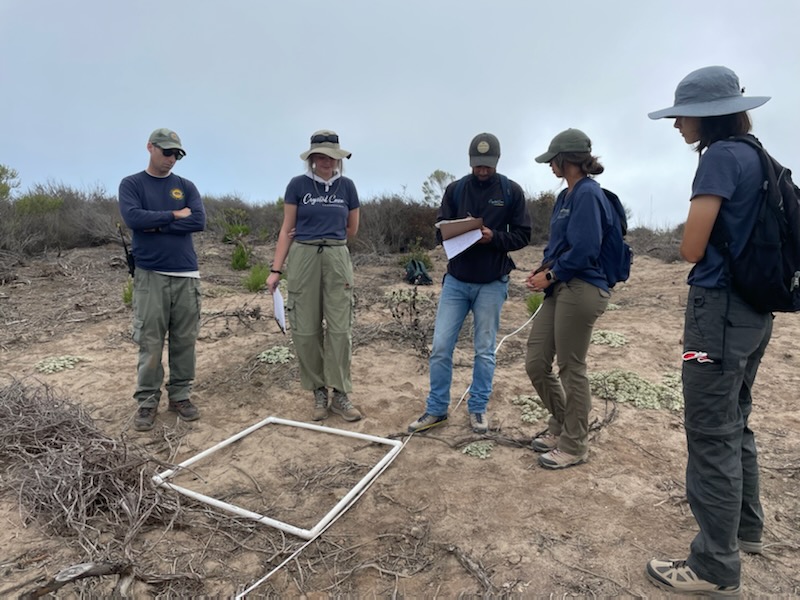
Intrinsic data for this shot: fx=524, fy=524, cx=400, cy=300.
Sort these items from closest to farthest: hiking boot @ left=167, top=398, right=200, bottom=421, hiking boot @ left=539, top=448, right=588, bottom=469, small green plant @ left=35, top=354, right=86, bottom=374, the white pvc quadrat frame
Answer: the white pvc quadrat frame
hiking boot @ left=539, top=448, right=588, bottom=469
hiking boot @ left=167, top=398, right=200, bottom=421
small green plant @ left=35, top=354, right=86, bottom=374

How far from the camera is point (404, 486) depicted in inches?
116

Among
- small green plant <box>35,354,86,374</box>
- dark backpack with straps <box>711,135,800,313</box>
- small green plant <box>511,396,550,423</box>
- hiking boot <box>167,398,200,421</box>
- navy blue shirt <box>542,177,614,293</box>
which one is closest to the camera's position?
dark backpack with straps <box>711,135,800,313</box>

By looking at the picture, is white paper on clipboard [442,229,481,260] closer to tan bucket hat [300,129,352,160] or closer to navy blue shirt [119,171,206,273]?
tan bucket hat [300,129,352,160]

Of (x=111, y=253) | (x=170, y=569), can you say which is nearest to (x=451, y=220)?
(x=170, y=569)

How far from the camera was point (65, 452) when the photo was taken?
279 cm

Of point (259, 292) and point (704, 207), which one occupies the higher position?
point (704, 207)

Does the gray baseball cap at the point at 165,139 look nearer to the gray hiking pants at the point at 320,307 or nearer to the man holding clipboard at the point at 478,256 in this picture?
the gray hiking pants at the point at 320,307

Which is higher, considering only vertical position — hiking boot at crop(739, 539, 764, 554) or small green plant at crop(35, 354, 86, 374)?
small green plant at crop(35, 354, 86, 374)

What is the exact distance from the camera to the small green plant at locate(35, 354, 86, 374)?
4.83 meters

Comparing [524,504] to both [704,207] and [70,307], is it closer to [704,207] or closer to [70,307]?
[704,207]

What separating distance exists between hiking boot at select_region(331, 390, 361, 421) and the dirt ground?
0.38 feet

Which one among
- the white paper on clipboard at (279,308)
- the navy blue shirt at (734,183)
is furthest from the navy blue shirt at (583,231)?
the white paper on clipboard at (279,308)

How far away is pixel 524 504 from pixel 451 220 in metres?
1.75

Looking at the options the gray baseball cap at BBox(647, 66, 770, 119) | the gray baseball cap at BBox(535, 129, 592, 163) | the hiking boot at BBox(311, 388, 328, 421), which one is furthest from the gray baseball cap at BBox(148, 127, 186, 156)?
the gray baseball cap at BBox(647, 66, 770, 119)
